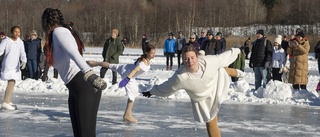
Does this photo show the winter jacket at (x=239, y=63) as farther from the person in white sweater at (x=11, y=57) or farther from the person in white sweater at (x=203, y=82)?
the person in white sweater at (x=203, y=82)

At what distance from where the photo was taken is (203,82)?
517 centimetres

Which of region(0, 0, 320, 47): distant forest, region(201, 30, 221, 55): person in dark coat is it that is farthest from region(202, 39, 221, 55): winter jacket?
region(0, 0, 320, 47): distant forest

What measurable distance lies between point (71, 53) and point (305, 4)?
51925 mm

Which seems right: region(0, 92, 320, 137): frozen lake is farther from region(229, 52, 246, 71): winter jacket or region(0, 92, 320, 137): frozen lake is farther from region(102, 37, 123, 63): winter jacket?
region(229, 52, 246, 71): winter jacket

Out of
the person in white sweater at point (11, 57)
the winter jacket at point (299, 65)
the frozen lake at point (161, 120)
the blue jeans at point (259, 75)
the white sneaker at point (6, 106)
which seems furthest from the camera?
the blue jeans at point (259, 75)

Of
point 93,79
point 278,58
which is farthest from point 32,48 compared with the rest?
point 93,79

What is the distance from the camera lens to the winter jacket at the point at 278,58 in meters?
13.0

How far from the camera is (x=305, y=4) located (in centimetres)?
5350

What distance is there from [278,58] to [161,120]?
579 centimetres

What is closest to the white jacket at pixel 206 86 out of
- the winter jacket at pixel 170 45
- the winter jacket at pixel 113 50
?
the winter jacket at pixel 113 50

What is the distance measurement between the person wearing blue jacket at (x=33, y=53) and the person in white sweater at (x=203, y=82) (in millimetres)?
10372

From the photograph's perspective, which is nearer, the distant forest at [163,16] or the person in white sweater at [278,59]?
the person in white sweater at [278,59]

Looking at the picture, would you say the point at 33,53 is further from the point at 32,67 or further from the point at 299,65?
the point at 299,65

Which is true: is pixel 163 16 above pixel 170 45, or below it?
above
